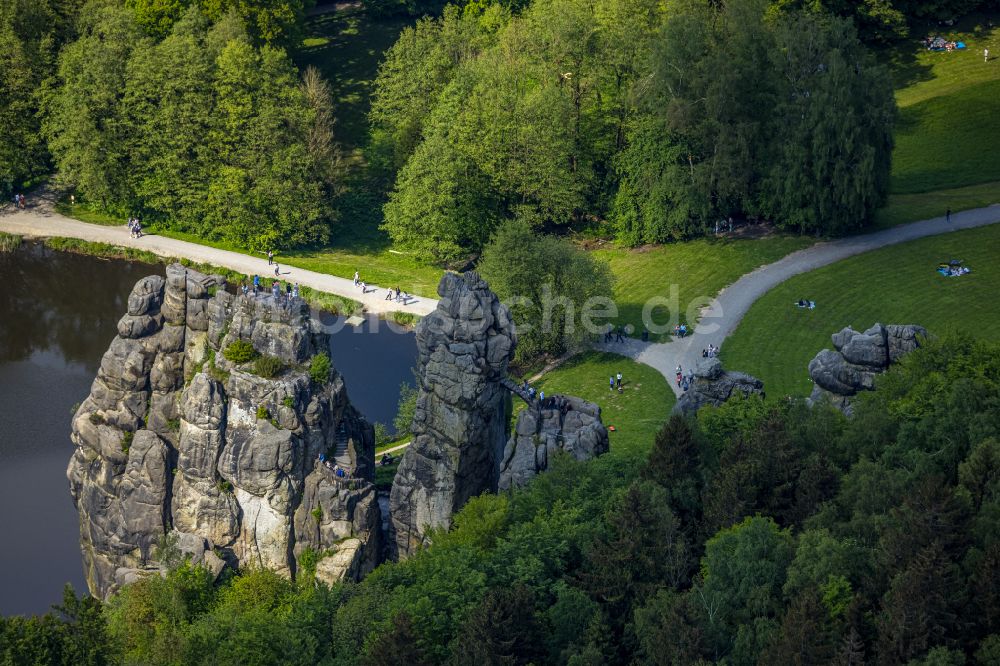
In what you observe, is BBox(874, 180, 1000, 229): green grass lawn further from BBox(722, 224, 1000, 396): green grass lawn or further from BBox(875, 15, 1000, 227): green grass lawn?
BBox(722, 224, 1000, 396): green grass lawn

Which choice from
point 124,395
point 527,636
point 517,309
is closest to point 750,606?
point 527,636

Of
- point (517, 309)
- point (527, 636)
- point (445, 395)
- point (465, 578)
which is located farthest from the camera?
point (517, 309)

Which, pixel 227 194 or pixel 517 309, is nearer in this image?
pixel 517 309

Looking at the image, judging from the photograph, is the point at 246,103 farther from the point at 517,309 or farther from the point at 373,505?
the point at 373,505

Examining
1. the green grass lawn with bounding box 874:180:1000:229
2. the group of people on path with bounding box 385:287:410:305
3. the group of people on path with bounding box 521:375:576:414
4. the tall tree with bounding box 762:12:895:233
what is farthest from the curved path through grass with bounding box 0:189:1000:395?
the group of people on path with bounding box 521:375:576:414

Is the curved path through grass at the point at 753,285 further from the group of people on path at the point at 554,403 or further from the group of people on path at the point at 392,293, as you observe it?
the group of people on path at the point at 554,403

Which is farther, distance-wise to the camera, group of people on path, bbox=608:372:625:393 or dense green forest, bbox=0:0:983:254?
dense green forest, bbox=0:0:983:254

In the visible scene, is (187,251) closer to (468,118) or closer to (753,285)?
(468,118)

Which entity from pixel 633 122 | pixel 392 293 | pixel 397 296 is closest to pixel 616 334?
pixel 397 296
